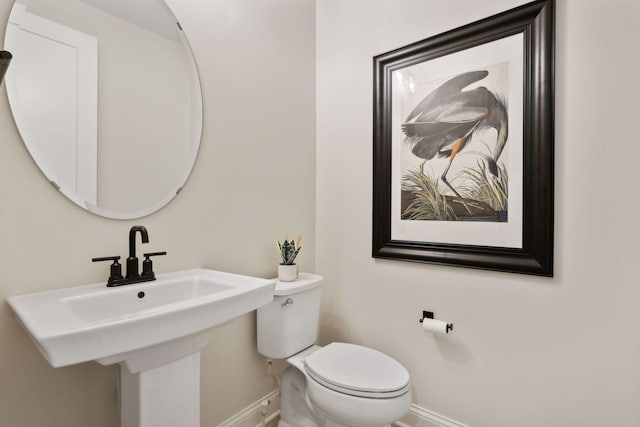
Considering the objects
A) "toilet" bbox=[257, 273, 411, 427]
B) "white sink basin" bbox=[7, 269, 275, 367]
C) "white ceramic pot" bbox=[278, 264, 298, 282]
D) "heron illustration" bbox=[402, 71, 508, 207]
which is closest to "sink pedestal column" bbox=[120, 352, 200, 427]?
"white sink basin" bbox=[7, 269, 275, 367]

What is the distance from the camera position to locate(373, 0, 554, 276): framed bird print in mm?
1351

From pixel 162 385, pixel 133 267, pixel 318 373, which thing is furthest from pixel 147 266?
pixel 318 373

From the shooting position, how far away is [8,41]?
0.97 meters

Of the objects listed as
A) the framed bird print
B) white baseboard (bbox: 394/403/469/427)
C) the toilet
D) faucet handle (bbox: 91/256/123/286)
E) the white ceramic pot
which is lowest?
white baseboard (bbox: 394/403/469/427)

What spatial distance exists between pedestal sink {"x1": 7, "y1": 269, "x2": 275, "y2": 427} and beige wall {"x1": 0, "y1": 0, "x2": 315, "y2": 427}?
0.51 feet

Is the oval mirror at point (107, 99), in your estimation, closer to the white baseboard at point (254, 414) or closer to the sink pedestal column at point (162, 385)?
the sink pedestal column at point (162, 385)

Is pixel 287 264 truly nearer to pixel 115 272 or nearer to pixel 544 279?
pixel 115 272

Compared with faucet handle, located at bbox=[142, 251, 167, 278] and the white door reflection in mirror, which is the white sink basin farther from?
the white door reflection in mirror

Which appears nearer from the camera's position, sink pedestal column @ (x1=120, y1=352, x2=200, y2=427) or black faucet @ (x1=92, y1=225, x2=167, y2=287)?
sink pedestal column @ (x1=120, y1=352, x2=200, y2=427)

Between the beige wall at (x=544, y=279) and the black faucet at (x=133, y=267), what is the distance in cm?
109

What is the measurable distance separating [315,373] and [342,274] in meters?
0.68

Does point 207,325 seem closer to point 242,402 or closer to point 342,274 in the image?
point 242,402

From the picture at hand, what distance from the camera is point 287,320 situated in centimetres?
157

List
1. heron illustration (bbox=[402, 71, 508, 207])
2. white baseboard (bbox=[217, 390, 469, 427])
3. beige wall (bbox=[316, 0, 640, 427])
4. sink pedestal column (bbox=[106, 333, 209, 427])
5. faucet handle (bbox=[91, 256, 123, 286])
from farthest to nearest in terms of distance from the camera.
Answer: white baseboard (bbox=[217, 390, 469, 427]) → heron illustration (bbox=[402, 71, 508, 207]) → beige wall (bbox=[316, 0, 640, 427]) → faucet handle (bbox=[91, 256, 123, 286]) → sink pedestal column (bbox=[106, 333, 209, 427])
